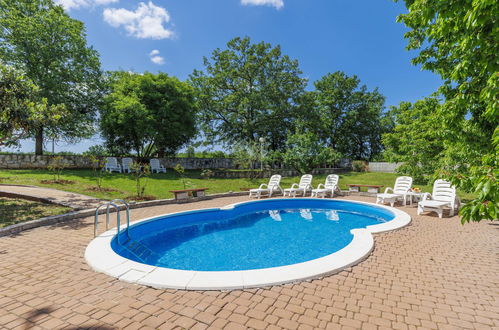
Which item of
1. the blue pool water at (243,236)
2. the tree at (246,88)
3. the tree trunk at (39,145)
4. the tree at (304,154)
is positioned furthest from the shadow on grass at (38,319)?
the tree at (246,88)

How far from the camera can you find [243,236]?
676 centimetres

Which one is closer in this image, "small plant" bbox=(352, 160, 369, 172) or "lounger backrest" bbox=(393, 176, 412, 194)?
"lounger backrest" bbox=(393, 176, 412, 194)

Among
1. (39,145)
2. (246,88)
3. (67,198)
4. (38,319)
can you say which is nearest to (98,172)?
(39,145)

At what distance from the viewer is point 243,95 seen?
25.0 meters

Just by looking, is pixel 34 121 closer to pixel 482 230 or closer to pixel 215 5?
pixel 215 5

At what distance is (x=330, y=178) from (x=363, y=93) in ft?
97.0

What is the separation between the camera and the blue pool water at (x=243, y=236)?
5.00 m

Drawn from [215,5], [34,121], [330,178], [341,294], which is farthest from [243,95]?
[341,294]

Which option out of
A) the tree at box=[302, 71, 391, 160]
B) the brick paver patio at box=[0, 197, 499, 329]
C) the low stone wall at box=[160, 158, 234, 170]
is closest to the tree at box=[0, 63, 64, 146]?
the brick paver patio at box=[0, 197, 499, 329]

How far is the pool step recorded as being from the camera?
17.0 feet

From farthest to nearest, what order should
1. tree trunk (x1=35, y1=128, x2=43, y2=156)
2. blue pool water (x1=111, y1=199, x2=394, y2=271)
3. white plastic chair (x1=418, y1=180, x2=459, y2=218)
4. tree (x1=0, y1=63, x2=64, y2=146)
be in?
tree trunk (x1=35, y1=128, x2=43, y2=156), white plastic chair (x1=418, y1=180, x2=459, y2=218), tree (x1=0, y1=63, x2=64, y2=146), blue pool water (x1=111, y1=199, x2=394, y2=271)

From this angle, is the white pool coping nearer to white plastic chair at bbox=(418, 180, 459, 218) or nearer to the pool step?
the pool step

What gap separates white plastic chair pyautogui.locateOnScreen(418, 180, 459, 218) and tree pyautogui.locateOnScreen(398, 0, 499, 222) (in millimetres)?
2570

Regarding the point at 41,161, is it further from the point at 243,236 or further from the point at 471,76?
the point at 471,76
